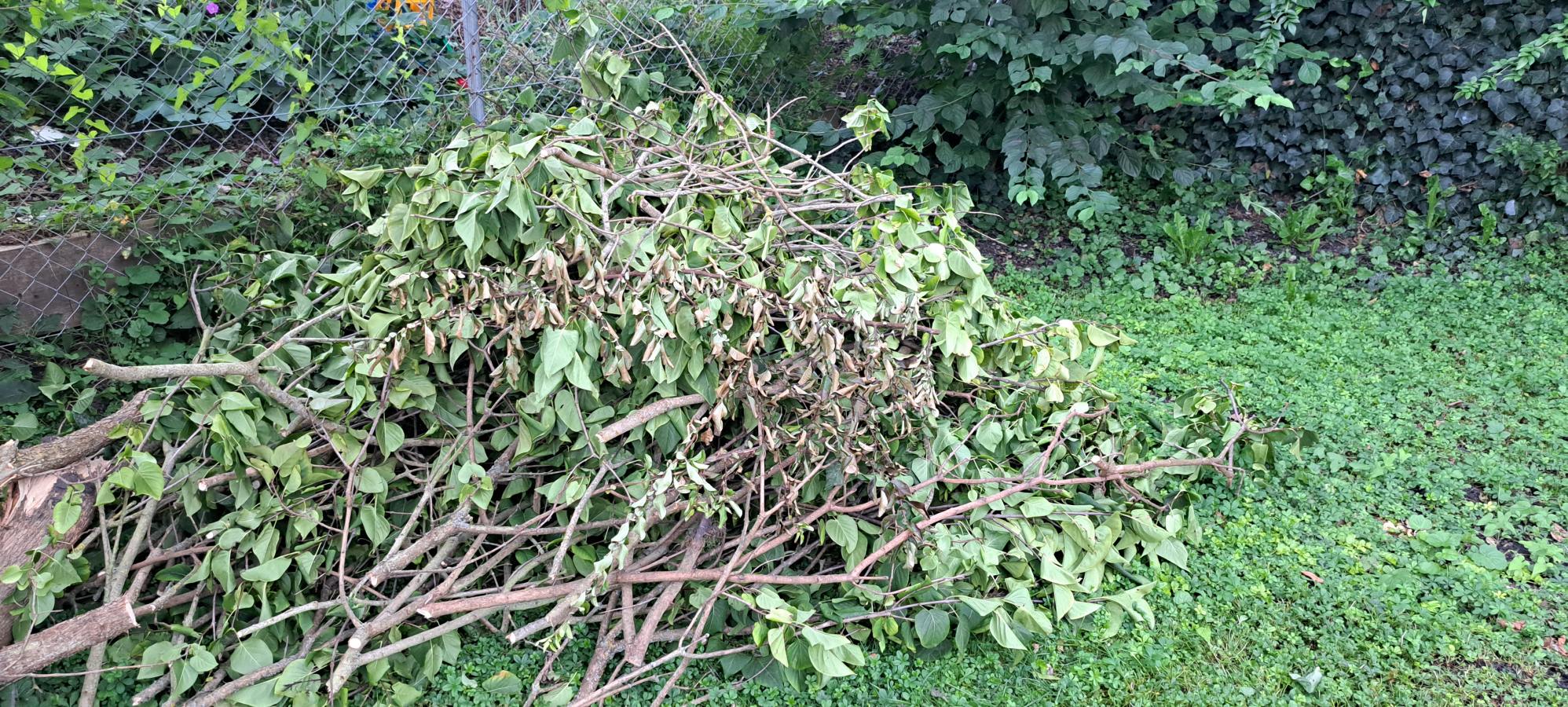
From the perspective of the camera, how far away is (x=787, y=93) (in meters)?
5.09

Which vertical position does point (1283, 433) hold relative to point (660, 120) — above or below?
below

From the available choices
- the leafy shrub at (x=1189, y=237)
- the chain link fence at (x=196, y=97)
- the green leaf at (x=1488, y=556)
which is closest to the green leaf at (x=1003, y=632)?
the green leaf at (x=1488, y=556)

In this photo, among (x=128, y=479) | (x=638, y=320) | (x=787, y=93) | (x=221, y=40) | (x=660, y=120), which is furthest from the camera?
(x=787, y=93)

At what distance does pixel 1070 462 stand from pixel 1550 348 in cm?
234

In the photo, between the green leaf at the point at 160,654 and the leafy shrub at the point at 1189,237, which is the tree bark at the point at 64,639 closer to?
the green leaf at the point at 160,654

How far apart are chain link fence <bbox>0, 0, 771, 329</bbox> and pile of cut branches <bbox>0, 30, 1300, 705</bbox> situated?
20.7 inches

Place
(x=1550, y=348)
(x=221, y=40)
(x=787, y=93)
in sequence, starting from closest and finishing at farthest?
(x=221, y=40) → (x=1550, y=348) → (x=787, y=93)

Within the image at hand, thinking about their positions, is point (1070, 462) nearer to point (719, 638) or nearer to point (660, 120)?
point (719, 638)

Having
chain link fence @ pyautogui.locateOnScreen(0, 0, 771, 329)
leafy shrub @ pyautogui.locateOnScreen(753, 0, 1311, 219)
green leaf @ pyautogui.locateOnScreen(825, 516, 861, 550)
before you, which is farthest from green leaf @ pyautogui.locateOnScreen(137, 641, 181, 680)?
leafy shrub @ pyautogui.locateOnScreen(753, 0, 1311, 219)

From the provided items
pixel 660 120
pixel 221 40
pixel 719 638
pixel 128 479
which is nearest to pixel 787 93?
pixel 660 120

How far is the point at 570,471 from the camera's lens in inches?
102

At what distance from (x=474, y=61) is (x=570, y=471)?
1.82m

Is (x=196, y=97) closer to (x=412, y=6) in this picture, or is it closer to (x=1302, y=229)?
(x=412, y=6)

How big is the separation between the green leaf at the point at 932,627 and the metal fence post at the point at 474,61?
2326 mm
